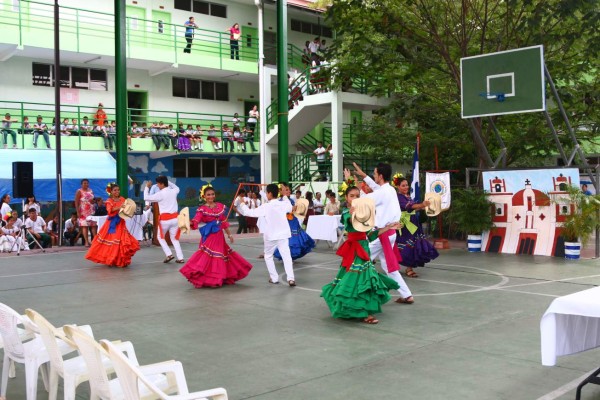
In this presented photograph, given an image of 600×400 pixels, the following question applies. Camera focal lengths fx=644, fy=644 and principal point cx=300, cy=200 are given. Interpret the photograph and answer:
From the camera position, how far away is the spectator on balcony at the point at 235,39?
1148 inches

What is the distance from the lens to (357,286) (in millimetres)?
7742

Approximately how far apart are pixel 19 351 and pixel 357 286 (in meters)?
3.96

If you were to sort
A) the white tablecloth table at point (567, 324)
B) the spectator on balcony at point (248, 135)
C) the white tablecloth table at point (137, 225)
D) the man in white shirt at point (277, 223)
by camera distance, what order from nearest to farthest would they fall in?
the white tablecloth table at point (567, 324) → the man in white shirt at point (277, 223) → the white tablecloth table at point (137, 225) → the spectator on balcony at point (248, 135)

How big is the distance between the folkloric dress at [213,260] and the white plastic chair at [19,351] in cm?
519

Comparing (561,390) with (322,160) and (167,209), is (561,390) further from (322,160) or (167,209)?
(322,160)

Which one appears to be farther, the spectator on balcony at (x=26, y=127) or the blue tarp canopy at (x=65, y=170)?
the spectator on balcony at (x=26, y=127)

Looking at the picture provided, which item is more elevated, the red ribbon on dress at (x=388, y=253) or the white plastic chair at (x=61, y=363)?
the red ribbon on dress at (x=388, y=253)


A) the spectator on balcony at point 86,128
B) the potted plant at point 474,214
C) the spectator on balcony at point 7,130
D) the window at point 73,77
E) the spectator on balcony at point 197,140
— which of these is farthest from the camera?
the spectator on balcony at point 197,140

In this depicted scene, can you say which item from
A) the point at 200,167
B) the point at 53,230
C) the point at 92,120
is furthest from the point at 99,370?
the point at 200,167

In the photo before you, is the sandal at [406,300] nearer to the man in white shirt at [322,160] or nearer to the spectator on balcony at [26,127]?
the man in white shirt at [322,160]

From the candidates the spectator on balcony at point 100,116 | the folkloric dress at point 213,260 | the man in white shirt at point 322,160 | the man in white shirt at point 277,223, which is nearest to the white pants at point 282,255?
the man in white shirt at point 277,223

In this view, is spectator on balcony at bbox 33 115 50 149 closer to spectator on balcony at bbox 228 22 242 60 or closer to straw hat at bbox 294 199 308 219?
spectator on balcony at bbox 228 22 242 60

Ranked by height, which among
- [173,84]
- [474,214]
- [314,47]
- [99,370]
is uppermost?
[314,47]

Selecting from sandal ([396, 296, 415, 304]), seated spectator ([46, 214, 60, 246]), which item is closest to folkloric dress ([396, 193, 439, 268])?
sandal ([396, 296, 415, 304])
